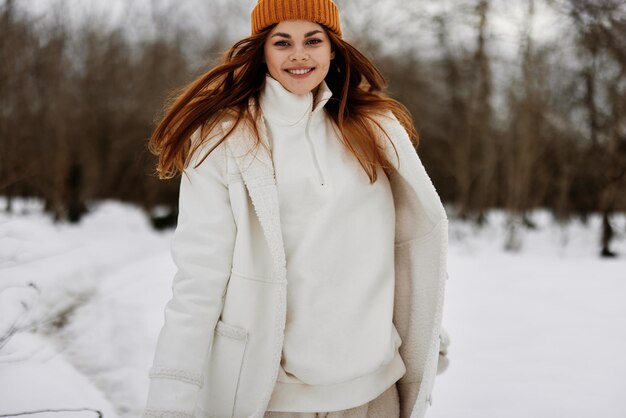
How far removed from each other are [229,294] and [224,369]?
0.69 feet

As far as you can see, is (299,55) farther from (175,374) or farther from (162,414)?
(162,414)

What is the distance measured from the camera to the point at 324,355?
1584 mm

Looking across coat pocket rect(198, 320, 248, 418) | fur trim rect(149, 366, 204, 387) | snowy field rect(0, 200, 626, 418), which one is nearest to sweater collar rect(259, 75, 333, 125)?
coat pocket rect(198, 320, 248, 418)

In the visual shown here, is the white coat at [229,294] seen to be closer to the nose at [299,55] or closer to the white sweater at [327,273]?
the white sweater at [327,273]

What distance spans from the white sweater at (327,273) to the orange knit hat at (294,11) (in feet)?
0.67

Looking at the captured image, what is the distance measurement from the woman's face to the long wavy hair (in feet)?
0.24

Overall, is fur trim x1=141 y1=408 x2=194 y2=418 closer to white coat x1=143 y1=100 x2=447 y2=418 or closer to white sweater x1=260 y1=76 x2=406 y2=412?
white coat x1=143 y1=100 x2=447 y2=418

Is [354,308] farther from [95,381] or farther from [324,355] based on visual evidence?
[95,381]

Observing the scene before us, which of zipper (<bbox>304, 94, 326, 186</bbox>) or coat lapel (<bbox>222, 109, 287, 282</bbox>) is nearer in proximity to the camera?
coat lapel (<bbox>222, 109, 287, 282</bbox>)

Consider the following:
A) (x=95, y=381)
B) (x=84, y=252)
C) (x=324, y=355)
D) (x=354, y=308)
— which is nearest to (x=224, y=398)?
(x=324, y=355)

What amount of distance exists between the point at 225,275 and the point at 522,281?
654 centimetres

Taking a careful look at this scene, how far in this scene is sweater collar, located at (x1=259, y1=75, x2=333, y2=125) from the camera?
1718 mm

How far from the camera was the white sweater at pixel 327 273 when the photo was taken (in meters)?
1.60

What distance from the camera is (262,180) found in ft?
5.22
